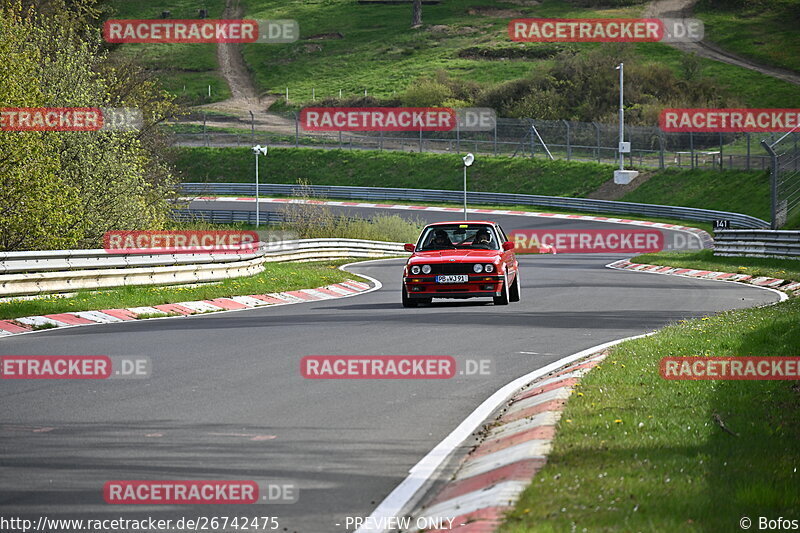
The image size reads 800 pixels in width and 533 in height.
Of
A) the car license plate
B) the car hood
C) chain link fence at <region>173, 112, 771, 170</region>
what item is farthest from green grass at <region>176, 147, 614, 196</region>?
the car license plate

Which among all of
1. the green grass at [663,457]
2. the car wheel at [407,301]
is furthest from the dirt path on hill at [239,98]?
the green grass at [663,457]

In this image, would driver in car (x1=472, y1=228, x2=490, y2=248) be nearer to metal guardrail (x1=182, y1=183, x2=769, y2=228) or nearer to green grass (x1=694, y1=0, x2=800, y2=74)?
metal guardrail (x1=182, y1=183, x2=769, y2=228)

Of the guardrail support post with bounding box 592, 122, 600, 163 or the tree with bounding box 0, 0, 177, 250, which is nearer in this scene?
the tree with bounding box 0, 0, 177, 250

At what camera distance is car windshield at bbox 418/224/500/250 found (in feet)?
67.1

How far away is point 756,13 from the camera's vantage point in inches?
4515

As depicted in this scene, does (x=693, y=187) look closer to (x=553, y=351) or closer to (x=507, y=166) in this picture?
(x=507, y=166)

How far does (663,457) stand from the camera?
21.8ft

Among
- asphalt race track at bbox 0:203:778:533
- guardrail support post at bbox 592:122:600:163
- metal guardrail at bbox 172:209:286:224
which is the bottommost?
asphalt race track at bbox 0:203:778:533

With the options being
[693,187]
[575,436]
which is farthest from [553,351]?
[693,187]

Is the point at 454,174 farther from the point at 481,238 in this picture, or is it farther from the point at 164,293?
the point at 164,293

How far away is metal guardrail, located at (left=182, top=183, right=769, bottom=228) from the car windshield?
31.6 meters

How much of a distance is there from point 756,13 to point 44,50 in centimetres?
9366

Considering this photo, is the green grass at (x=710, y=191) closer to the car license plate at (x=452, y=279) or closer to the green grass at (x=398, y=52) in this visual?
the green grass at (x=398, y=52)

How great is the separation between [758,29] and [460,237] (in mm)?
98390
